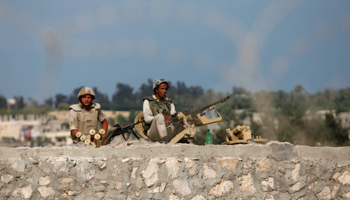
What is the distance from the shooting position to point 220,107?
5197cm

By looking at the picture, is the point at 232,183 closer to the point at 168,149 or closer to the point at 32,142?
the point at 168,149

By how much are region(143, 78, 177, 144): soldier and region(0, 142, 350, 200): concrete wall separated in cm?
88

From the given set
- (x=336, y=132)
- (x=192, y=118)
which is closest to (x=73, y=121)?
(x=192, y=118)

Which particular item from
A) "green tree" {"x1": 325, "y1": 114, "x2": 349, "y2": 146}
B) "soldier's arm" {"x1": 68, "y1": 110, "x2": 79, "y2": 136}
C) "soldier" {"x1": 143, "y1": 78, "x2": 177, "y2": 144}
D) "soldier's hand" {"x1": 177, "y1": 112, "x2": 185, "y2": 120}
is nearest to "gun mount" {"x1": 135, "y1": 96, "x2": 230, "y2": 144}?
"soldier's hand" {"x1": 177, "y1": 112, "x2": 185, "y2": 120}

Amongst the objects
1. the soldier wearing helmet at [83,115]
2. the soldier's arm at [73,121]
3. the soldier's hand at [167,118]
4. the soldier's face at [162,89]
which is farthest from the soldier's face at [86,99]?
the soldier's hand at [167,118]

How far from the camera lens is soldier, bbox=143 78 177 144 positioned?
7.71 m

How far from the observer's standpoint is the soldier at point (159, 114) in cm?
771

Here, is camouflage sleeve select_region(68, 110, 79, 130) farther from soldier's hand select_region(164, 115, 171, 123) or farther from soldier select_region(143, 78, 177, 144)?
soldier's hand select_region(164, 115, 171, 123)

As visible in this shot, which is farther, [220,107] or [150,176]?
[220,107]

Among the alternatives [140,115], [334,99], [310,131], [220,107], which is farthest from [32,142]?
[140,115]

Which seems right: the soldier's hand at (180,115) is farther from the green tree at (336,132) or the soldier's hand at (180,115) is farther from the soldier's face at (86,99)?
the green tree at (336,132)

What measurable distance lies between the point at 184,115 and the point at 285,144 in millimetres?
1908

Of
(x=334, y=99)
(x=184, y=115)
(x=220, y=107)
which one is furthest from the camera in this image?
(x=334, y=99)

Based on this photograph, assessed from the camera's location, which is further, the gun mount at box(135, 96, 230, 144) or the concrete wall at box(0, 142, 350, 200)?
the gun mount at box(135, 96, 230, 144)
